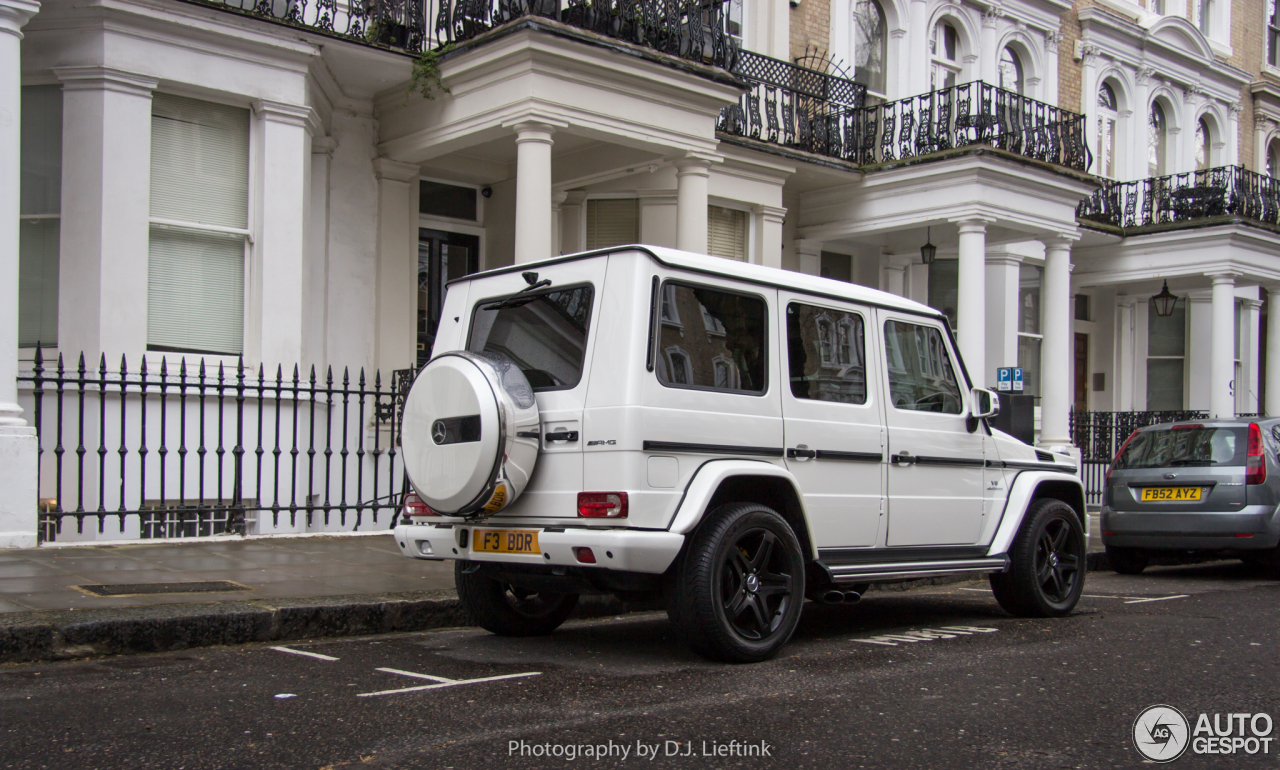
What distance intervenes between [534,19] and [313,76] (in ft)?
7.81

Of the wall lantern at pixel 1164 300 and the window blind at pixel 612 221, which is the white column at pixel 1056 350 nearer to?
the wall lantern at pixel 1164 300

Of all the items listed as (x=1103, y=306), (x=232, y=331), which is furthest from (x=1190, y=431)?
(x=1103, y=306)

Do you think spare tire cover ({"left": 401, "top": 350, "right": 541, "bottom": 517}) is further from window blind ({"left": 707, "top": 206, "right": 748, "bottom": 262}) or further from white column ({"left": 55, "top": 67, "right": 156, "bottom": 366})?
window blind ({"left": 707, "top": 206, "right": 748, "bottom": 262})

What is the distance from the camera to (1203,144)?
957 inches

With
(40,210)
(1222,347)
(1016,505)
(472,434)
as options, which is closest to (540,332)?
(472,434)

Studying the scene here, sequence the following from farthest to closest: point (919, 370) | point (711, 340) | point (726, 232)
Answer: point (726, 232)
point (919, 370)
point (711, 340)

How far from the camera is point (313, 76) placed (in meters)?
11.6

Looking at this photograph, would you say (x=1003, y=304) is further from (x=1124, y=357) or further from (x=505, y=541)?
(x=505, y=541)

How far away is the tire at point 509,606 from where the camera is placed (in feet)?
21.2

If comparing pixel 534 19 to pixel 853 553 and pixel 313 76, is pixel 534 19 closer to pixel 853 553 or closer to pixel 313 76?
pixel 313 76

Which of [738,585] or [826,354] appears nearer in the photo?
[738,585]

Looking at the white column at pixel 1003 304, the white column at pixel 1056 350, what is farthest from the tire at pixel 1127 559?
the white column at pixel 1003 304

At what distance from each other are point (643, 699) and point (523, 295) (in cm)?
234

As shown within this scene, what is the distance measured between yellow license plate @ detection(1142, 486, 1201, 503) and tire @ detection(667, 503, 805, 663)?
6.09m
